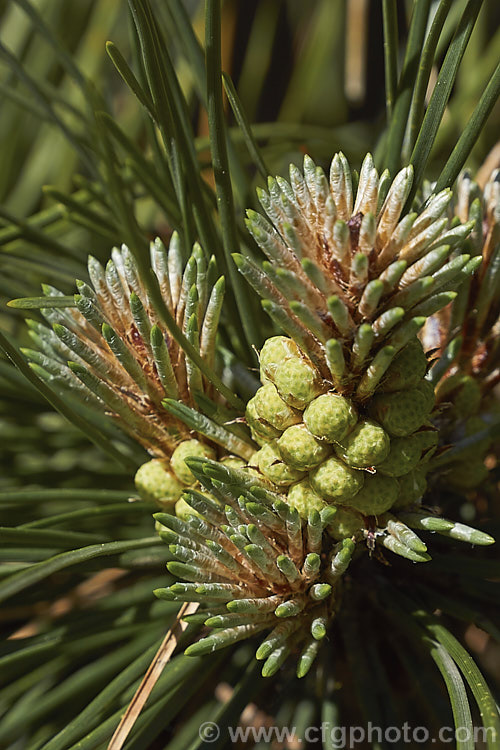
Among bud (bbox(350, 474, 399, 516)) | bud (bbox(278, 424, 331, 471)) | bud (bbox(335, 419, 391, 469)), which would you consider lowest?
bud (bbox(350, 474, 399, 516))

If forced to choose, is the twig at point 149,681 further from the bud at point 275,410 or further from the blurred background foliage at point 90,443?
the bud at point 275,410

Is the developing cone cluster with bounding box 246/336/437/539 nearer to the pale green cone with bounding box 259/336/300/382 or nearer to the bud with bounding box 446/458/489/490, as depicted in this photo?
the pale green cone with bounding box 259/336/300/382

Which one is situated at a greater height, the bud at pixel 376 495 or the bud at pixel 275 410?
the bud at pixel 275 410

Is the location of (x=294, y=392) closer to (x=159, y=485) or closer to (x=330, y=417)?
(x=330, y=417)

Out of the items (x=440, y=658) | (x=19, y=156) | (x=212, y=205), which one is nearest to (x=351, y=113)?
(x=19, y=156)

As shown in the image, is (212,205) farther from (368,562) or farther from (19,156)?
(19,156)

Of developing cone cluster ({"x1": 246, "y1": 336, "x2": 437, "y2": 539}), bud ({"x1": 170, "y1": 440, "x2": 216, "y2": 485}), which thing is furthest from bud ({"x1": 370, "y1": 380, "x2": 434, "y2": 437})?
bud ({"x1": 170, "y1": 440, "x2": 216, "y2": 485})

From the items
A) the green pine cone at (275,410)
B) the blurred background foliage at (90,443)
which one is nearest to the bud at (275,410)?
the green pine cone at (275,410)
